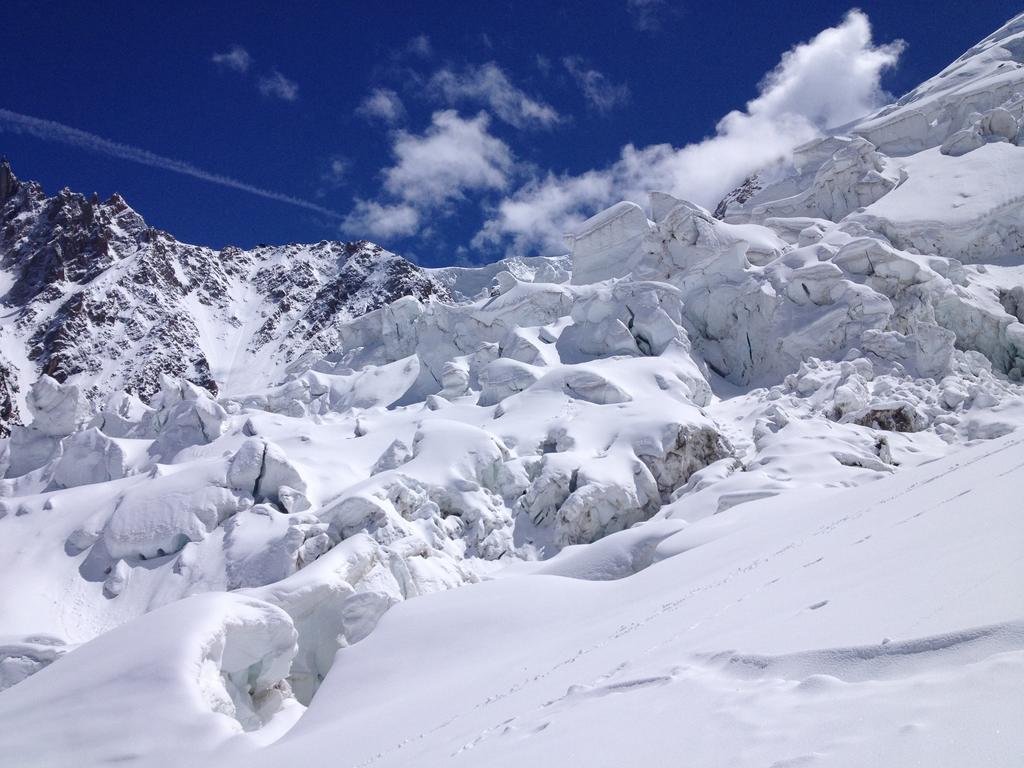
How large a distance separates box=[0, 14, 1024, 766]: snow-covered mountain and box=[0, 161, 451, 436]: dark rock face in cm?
5233

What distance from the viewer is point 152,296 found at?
3944 inches

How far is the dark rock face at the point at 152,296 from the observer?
88688mm

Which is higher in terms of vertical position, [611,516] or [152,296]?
[152,296]

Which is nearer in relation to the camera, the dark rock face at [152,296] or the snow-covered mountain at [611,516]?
the snow-covered mountain at [611,516]

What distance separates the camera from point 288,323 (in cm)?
10281

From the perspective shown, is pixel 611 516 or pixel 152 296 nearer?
pixel 611 516

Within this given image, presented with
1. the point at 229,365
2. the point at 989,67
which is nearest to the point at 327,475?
the point at 989,67

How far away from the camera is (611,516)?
67.7 ft

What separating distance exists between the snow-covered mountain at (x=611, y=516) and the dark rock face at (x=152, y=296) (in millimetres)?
52328

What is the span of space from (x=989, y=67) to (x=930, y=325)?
3968 cm

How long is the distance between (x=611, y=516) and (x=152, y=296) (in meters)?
97.3

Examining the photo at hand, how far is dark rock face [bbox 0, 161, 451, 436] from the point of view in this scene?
291 ft

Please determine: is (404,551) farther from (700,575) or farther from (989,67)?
(989,67)

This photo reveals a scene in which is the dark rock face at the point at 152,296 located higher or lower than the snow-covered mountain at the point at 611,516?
higher
